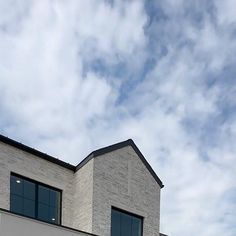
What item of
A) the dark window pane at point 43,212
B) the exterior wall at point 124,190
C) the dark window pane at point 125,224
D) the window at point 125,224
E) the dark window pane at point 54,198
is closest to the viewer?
the dark window pane at point 43,212

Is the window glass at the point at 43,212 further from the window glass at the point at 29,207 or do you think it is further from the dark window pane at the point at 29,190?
the dark window pane at the point at 29,190

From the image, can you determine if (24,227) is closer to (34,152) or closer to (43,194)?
(43,194)

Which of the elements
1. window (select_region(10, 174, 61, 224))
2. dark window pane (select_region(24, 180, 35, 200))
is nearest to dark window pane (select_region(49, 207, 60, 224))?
window (select_region(10, 174, 61, 224))

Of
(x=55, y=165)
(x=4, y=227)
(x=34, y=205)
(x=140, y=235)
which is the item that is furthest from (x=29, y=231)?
(x=140, y=235)

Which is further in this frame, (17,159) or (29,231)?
(17,159)

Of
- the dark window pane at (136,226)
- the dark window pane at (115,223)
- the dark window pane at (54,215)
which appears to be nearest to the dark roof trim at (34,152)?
the dark window pane at (54,215)

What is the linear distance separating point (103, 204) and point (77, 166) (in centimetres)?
187

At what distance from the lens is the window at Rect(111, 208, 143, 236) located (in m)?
20.8

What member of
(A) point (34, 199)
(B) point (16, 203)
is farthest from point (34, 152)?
(B) point (16, 203)

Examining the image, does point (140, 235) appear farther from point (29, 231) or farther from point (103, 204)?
point (29, 231)

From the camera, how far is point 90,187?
20266 mm

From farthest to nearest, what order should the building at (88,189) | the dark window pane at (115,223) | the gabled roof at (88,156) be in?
the dark window pane at (115,223) → the gabled roof at (88,156) → the building at (88,189)

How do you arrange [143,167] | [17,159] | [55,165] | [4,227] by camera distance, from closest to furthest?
[4,227] → [17,159] → [55,165] → [143,167]

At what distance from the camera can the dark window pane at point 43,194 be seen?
1962 cm
